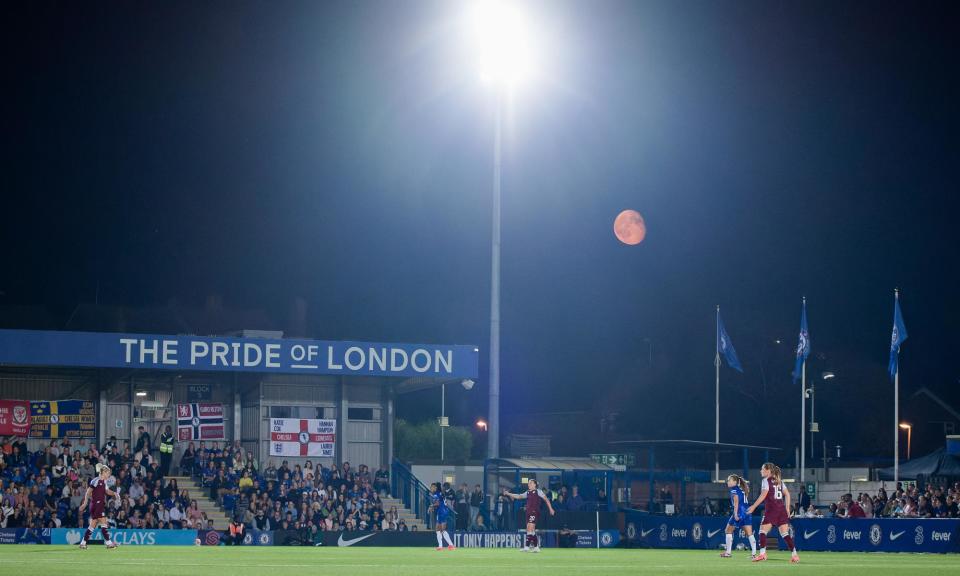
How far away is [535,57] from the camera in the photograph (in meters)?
41.3

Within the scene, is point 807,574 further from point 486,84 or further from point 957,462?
point 957,462

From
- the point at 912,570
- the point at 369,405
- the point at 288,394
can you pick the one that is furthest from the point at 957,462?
the point at 912,570

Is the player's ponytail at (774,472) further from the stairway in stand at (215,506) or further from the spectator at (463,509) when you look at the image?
the stairway in stand at (215,506)

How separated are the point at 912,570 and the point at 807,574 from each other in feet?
8.49

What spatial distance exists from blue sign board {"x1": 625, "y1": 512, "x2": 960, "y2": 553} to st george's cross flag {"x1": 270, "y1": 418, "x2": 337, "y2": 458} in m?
13.7

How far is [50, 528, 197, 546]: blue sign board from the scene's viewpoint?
3744 centimetres

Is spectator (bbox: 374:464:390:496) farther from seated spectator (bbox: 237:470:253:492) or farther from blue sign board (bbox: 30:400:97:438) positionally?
blue sign board (bbox: 30:400:97:438)

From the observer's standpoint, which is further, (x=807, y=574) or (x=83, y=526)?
(x=83, y=526)

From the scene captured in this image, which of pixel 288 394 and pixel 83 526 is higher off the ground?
pixel 288 394

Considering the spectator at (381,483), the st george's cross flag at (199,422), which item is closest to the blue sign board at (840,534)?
the spectator at (381,483)

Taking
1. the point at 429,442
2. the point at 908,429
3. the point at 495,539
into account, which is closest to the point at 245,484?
the point at 495,539

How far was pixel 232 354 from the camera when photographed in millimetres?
45406

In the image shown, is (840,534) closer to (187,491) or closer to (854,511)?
(854,511)

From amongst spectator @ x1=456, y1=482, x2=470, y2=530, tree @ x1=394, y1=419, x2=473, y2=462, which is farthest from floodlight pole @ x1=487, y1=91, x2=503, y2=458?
tree @ x1=394, y1=419, x2=473, y2=462
